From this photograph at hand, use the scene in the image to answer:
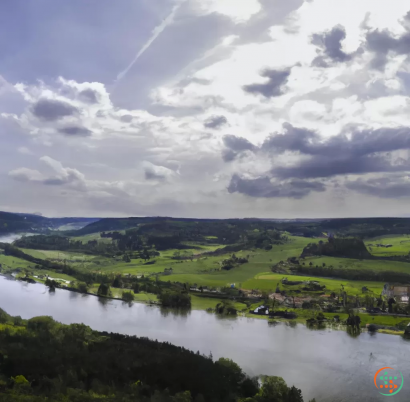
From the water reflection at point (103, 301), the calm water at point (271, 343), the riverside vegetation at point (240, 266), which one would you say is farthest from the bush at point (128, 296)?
the water reflection at point (103, 301)

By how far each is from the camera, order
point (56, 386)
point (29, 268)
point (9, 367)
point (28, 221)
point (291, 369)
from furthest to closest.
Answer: point (28, 221)
point (29, 268)
point (291, 369)
point (9, 367)
point (56, 386)

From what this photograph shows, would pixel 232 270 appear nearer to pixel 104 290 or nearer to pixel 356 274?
pixel 356 274

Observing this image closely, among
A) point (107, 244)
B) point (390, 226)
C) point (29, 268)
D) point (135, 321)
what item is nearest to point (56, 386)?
point (135, 321)

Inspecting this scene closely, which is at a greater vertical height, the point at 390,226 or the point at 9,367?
the point at 390,226

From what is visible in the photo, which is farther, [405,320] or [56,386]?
[405,320]

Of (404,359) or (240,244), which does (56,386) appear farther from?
(240,244)

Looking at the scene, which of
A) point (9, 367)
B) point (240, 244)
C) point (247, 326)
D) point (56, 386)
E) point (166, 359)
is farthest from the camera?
point (240, 244)

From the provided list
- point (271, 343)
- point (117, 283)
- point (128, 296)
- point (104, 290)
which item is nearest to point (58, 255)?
point (117, 283)
